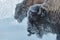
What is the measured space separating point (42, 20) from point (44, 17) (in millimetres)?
17

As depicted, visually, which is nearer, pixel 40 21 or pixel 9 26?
pixel 40 21

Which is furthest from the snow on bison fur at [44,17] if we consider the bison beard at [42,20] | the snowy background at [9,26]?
the snowy background at [9,26]

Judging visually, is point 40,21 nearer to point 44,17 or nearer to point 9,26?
point 44,17

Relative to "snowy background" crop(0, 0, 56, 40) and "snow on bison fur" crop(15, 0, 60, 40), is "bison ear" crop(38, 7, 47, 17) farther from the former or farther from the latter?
"snowy background" crop(0, 0, 56, 40)

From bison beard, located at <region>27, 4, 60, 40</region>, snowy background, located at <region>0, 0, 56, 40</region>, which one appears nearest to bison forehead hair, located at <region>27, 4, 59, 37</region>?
bison beard, located at <region>27, 4, 60, 40</region>

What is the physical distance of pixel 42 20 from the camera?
0.56 metres

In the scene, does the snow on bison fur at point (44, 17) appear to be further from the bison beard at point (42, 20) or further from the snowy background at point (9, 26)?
the snowy background at point (9, 26)

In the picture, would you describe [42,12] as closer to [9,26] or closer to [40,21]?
[40,21]

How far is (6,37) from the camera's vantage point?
83 centimetres

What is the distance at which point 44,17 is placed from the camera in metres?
0.54

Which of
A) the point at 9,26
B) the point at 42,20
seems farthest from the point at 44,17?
the point at 9,26

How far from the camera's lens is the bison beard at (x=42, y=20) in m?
0.54

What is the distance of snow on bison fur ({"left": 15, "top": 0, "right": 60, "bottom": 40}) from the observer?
0.54m

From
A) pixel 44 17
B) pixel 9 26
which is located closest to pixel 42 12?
pixel 44 17
